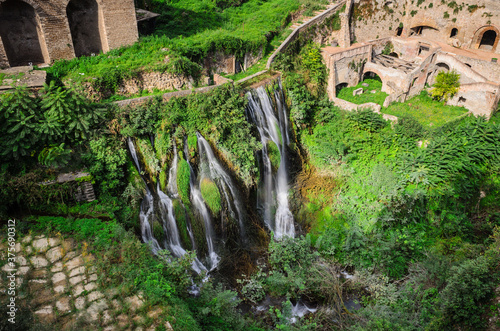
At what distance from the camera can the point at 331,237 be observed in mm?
13656

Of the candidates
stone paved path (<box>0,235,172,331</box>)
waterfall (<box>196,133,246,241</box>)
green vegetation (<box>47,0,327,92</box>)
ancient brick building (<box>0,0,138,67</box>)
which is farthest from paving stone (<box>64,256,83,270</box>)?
ancient brick building (<box>0,0,138,67</box>)

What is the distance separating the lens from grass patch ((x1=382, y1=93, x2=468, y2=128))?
18.3m

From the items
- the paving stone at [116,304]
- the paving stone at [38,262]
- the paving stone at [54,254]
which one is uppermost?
the paving stone at [38,262]

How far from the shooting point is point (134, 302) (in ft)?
21.7

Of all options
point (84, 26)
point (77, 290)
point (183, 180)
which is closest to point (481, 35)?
point (183, 180)

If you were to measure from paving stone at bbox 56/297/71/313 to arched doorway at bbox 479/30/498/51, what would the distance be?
29.9 m

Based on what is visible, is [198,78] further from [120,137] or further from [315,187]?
[315,187]

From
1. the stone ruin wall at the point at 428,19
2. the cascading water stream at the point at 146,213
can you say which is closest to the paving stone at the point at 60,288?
the cascading water stream at the point at 146,213

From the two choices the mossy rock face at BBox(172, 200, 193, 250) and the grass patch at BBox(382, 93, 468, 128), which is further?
the grass patch at BBox(382, 93, 468, 128)

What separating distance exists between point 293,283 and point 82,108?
8.90 m

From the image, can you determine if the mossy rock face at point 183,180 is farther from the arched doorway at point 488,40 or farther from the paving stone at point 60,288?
the arched doorway at point 488,40

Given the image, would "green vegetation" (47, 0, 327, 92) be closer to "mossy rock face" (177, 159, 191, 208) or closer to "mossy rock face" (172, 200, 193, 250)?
"mossy rock face" (177, 159, 191, 208)

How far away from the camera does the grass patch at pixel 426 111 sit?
18.3 metres

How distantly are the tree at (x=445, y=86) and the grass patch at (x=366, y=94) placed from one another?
3154mm
